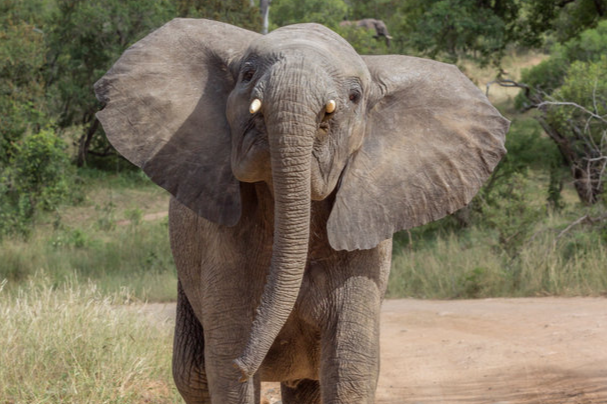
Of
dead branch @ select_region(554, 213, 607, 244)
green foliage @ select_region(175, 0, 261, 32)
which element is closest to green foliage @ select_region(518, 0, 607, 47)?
green foliage @ select_region(175, 0, 261, 32)

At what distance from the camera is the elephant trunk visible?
9.32ft

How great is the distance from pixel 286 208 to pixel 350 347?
0.71 m

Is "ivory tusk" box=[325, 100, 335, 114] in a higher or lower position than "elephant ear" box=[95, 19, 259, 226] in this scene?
higher

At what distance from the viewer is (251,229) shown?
3445mm

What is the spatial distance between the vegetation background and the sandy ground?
1.13m

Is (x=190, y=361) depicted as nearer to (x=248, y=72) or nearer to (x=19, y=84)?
(x=248, y=72)

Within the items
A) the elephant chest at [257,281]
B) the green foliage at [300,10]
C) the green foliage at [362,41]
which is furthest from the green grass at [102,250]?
the green foliage at [300,10]

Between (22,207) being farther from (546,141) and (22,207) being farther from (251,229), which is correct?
(251,229)

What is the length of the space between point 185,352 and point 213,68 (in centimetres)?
143

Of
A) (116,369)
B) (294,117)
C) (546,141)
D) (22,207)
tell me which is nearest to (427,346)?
(116,369)

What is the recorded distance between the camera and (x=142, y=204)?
17.9 metres

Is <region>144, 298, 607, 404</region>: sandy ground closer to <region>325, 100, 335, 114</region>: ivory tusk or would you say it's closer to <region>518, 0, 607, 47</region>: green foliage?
<region>325, 100, 335, 114</region>: ivory tusk

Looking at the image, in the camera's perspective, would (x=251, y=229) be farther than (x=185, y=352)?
No

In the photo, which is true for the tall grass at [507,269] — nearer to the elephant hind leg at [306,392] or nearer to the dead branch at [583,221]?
the dead branch at [583,221]
